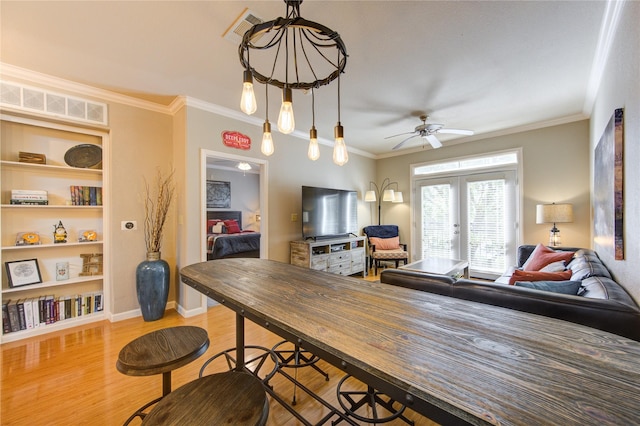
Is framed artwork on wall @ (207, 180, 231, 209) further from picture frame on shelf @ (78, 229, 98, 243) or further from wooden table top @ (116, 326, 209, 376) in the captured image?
wooden table top @ (116, 326, 209, 376)

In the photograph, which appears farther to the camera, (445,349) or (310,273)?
(310,273)

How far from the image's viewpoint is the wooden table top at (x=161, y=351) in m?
1.14

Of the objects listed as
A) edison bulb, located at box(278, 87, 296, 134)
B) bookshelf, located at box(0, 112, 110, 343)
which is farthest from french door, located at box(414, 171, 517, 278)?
bookshelf, located at box(0, 112, 110, 343)

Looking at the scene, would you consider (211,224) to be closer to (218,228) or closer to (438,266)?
(218,228)

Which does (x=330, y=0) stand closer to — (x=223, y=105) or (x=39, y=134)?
(x=223, y=105)

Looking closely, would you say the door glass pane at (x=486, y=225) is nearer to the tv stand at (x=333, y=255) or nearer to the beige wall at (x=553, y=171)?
the beige wall at (x=553, y=171)

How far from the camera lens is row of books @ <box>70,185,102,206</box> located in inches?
116

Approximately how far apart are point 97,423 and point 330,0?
10.2ft

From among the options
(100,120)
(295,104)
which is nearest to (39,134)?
(100,120)

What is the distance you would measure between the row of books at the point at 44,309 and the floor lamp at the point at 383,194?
15.4ft

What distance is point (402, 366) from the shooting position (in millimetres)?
655

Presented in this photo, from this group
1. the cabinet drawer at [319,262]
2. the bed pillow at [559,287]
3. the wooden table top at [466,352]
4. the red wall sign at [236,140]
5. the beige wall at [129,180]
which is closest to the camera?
the wooden table top at [466,352]

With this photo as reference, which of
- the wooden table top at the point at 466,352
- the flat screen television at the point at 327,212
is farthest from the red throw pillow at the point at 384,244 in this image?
the wooden table top at the point at 466,352

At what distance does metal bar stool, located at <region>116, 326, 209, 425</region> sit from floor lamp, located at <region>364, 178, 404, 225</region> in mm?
4644
